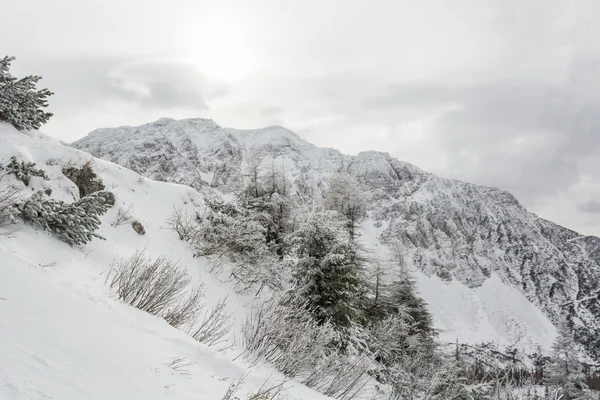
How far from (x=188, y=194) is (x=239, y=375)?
13985 millimetres

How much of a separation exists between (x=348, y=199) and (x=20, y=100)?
640 inches

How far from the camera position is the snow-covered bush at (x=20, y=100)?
11.6 m

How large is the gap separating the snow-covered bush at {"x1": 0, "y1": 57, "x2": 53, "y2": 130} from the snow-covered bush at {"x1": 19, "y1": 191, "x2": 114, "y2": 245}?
535 cm

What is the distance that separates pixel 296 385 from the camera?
21.7 ft

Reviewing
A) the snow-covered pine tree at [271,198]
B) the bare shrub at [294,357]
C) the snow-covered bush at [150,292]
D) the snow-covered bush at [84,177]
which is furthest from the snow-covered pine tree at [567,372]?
the snow-covered bush at [84,177]

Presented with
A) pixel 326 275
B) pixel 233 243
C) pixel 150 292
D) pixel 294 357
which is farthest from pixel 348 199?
pixel 150 292

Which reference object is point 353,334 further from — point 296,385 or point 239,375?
point 239,375

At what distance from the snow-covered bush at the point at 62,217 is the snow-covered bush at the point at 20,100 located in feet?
17.6

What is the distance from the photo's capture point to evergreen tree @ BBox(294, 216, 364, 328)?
13242mm

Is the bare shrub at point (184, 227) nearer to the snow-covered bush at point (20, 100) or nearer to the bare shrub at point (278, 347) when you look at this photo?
the snow-covered bush at point (20, 100)

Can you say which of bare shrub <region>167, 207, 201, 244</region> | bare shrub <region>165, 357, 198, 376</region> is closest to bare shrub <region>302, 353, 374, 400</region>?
bare shrub <region>165, 357, 198, 376</region>

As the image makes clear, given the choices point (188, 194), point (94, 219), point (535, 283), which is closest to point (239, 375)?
point (94, 219)

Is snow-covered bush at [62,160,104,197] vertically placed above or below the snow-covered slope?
above

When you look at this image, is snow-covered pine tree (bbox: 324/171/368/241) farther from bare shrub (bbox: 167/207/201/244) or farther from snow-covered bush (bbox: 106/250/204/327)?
snow-covered bush (bbox: 106/250/204/327)
